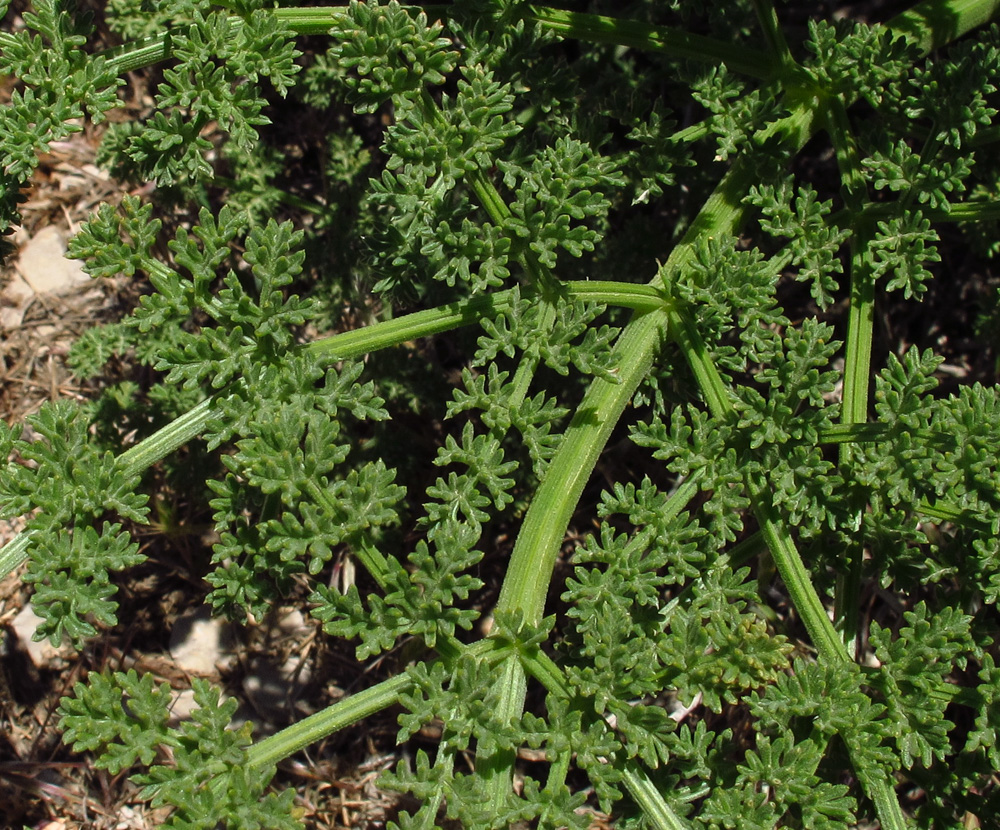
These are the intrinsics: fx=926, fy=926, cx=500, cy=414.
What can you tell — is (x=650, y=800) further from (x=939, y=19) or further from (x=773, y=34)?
(x=939, y=19)

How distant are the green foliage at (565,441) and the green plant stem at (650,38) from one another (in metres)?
0.01

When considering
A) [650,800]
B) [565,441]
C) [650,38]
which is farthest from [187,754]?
[650,38]

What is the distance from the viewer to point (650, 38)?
3.59 m

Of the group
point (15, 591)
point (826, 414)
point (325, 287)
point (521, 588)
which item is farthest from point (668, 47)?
point (15, 591)

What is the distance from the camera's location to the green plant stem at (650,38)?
11.6 ft

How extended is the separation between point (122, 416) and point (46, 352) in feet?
3.63

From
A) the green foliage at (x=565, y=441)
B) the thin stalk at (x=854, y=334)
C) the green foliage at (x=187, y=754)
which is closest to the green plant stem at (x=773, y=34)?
the green foliage at (x=565, y=441)

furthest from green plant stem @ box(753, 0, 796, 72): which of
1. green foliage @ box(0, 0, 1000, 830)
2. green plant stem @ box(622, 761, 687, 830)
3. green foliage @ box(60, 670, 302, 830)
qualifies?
green foliage @ box(60, 670, 302, 830)

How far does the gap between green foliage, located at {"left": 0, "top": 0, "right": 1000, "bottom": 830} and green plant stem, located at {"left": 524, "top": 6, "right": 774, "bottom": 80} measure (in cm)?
1

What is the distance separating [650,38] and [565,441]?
5.28 feet

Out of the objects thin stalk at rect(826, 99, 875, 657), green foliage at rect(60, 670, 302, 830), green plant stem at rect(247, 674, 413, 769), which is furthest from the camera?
thin stalk at rect(826, 99, 875, 657)

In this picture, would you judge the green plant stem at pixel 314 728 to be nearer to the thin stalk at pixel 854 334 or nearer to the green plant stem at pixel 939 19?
the thin stalk at pixel 854 334

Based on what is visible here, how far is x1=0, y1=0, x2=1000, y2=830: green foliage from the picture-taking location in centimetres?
290

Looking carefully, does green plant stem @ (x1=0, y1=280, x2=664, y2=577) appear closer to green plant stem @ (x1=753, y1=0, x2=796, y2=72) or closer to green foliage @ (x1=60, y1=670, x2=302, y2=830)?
green foliage @ (x1=60, y1=670, x2=302, y2=830)
